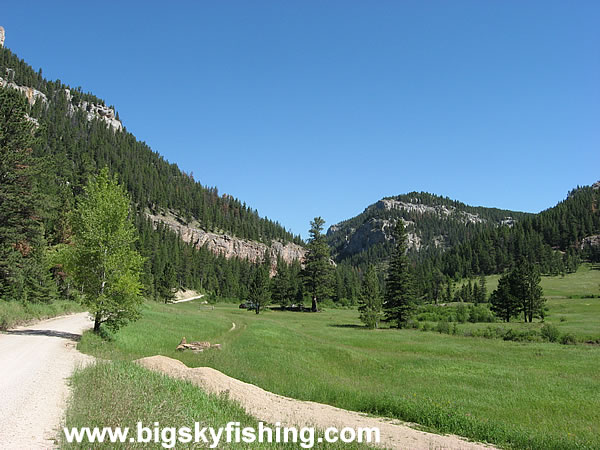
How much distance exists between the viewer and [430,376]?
80.1 feet

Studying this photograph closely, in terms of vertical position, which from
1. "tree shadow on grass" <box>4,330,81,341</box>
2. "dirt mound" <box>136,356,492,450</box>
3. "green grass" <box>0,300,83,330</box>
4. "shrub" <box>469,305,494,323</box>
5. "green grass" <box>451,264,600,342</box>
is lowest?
"shrub" <box>469,305,494,323</box>

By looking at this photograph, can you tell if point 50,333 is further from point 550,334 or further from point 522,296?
Result: point 522,296

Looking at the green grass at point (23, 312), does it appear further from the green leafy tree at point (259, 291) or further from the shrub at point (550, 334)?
the shrub at point (550, 334)

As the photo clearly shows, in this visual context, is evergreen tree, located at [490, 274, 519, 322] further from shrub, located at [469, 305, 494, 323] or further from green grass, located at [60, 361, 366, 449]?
green grass, located at [60, 361, 366, 449]

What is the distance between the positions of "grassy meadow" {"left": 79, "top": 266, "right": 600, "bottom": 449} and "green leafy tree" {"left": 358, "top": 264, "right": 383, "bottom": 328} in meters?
13.2

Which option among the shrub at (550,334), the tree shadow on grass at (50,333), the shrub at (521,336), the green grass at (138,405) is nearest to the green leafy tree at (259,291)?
the shrub at (521,336)

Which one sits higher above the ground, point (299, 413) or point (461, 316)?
point (299, 413)

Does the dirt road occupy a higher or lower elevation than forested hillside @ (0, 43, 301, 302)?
lower

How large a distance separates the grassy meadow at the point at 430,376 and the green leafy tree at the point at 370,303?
1322 centimetres

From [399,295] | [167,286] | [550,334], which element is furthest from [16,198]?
[167,286]

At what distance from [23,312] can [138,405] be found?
29.6 metres

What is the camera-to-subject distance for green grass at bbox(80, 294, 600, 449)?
1552cm

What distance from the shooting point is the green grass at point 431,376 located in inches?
611

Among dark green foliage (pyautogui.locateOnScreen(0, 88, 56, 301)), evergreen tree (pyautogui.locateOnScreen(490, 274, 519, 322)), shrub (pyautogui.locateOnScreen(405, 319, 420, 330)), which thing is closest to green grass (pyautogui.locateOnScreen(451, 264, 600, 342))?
evergreen tree (pyautogui.locateOnScreen(490, 274, 519, 322))
